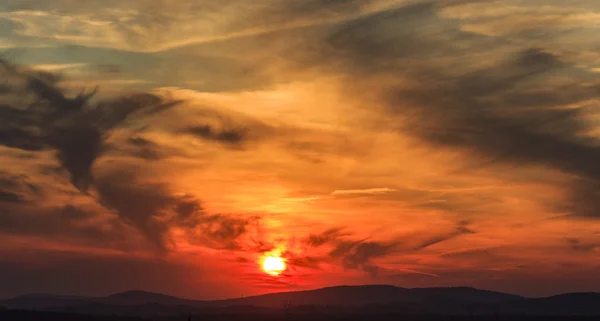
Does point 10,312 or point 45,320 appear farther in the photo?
point 10,312

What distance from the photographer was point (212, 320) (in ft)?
655

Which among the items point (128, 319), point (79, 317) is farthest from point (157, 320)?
point (79, 317)

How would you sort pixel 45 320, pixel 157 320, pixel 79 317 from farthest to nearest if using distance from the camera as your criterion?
1. pixel 157 320
2. pixel 79 317
3. pixel 45 320

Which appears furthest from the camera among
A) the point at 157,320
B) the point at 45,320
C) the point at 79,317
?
the point at 157,320

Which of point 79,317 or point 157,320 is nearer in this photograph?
point 79,317

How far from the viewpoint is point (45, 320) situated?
166m

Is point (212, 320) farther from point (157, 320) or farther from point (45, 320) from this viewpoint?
point (45, 320)

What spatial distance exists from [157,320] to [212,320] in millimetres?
14180

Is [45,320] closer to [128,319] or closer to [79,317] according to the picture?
[79,317]

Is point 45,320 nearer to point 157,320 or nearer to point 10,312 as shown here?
point 10,312

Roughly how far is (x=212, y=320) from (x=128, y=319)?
73.6 ft

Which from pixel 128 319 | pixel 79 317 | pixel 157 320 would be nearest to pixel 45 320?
pixel 79 317

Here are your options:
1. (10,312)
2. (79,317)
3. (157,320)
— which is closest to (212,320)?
(157,320)

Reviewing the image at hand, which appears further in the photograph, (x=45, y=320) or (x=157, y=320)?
(x=157, y=320)
